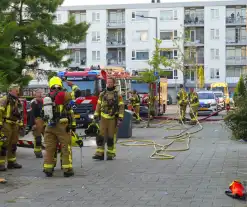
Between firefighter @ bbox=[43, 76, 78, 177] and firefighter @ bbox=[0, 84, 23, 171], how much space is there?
39.8 inches

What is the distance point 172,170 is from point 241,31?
60833 mm

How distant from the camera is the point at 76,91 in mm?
10578

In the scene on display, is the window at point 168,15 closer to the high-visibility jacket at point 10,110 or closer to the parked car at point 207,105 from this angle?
the parked car at point 207,105

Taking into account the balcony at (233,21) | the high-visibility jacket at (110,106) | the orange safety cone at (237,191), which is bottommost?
the orange safety cone at (237,191)

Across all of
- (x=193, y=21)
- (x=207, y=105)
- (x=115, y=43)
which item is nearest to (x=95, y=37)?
(x=115, y=43)

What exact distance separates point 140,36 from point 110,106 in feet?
187

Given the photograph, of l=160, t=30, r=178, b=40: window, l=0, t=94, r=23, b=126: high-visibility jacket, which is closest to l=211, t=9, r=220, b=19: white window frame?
l=160, t=30, r=178, b=40: window

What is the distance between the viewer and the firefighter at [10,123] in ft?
32.5

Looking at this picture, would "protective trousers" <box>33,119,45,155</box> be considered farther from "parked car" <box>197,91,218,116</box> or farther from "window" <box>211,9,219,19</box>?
"window" <box>211,9,219,19</box>

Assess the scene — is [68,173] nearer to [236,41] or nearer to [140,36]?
[140,36]

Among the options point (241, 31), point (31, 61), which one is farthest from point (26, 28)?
point (241, 31)

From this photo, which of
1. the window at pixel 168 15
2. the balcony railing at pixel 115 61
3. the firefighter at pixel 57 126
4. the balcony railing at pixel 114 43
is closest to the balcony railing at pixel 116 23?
the balcony railing at pixel 114 43

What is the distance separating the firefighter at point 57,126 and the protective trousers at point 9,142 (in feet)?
3.38

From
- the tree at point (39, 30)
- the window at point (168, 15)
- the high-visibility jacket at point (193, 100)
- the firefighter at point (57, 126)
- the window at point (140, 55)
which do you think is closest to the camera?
the firefighter at point (57, 126)
